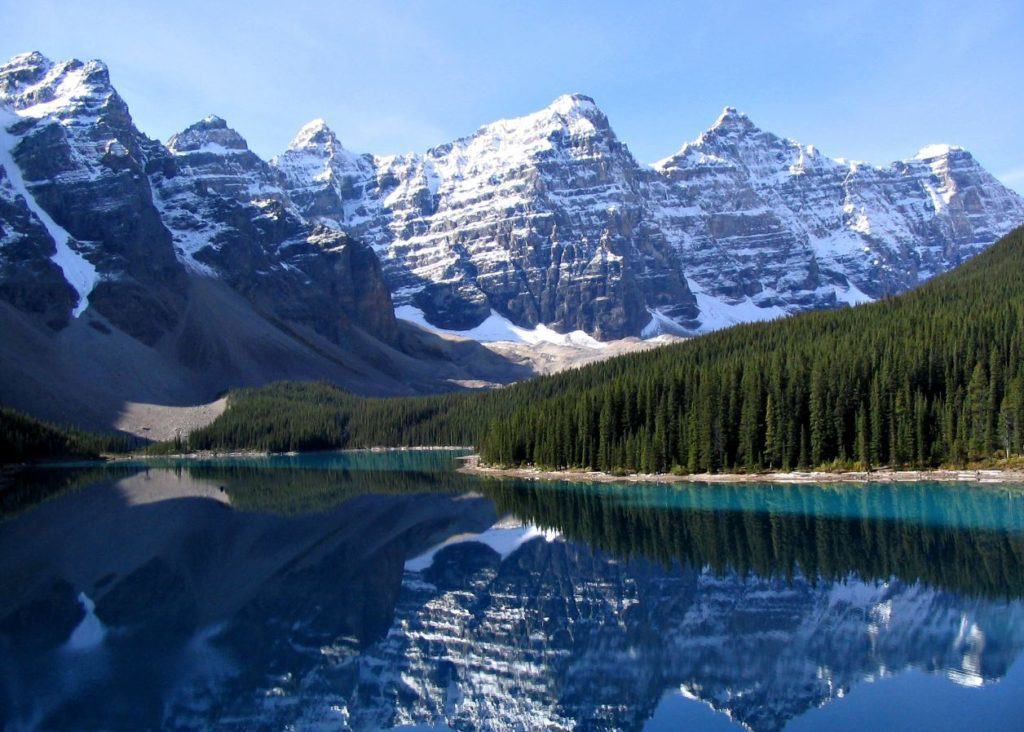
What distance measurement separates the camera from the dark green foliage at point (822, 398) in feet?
213

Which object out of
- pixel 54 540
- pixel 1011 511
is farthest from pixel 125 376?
pixel 1011 511

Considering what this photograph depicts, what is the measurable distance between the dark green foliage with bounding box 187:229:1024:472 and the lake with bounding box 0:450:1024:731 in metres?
11.3

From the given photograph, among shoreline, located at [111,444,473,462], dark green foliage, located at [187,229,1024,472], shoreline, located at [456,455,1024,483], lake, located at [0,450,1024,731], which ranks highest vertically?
dark green foliage, located at [187,229,1024,472]

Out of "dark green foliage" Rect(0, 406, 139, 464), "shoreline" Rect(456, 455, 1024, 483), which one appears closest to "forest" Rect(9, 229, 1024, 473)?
"shoreline" Rect(456, 455, 1024, 483)

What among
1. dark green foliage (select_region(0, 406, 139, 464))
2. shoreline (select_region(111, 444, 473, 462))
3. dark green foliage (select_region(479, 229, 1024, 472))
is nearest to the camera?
dark green foliage (select_region(479, 229, 1024, 472))

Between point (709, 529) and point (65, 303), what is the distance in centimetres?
18315

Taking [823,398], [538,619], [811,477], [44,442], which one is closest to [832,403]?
[823,398]

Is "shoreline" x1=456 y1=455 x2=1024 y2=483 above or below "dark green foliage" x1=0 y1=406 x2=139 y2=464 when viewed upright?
below

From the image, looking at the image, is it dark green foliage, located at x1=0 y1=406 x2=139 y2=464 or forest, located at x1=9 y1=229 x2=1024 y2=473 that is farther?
dark green foliage, located at x1=0 y1=406 x2=139 y2=464

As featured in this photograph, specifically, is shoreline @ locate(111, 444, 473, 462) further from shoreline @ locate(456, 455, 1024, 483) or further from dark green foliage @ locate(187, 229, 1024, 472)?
shoreline @ locate(456, 455, 1024, 483)

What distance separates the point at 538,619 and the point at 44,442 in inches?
4652

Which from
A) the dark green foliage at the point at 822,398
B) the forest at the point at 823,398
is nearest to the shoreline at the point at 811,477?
the forest at the point at 823,398

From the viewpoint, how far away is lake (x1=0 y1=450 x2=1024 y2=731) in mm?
20953

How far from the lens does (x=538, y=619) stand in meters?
28.5
